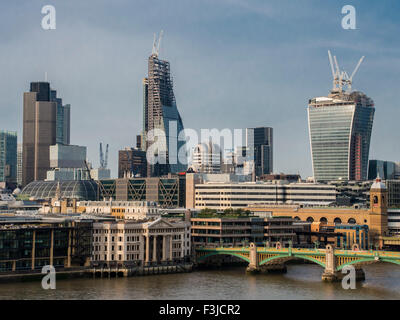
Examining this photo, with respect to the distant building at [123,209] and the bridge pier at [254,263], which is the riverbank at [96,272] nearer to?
the bridge pier at [254,263]

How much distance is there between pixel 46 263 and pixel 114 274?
32.5 ft

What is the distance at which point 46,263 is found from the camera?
104188mm

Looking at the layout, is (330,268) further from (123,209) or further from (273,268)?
(123,209)

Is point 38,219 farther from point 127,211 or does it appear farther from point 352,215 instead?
point 352,215

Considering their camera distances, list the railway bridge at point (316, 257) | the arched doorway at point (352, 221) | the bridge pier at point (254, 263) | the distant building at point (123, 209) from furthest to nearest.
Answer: the arched doorway at point (352, 221) < the distant building at point (123, 209) < the bridge pier at point (254, 263) < the railway bridge at point (316, 257)

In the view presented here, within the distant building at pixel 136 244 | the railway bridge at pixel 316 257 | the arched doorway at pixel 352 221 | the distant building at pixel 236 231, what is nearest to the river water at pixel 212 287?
the railway bridge at pixel 316 257

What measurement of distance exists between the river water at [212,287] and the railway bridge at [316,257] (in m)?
2.37

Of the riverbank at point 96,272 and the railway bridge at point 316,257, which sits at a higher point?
the railway bridge at point 316,257

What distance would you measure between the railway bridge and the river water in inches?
93.3

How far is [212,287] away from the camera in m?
96.2

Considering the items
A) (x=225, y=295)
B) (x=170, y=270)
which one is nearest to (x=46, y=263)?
(x=170, y=270)

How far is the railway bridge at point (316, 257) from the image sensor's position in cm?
9925
